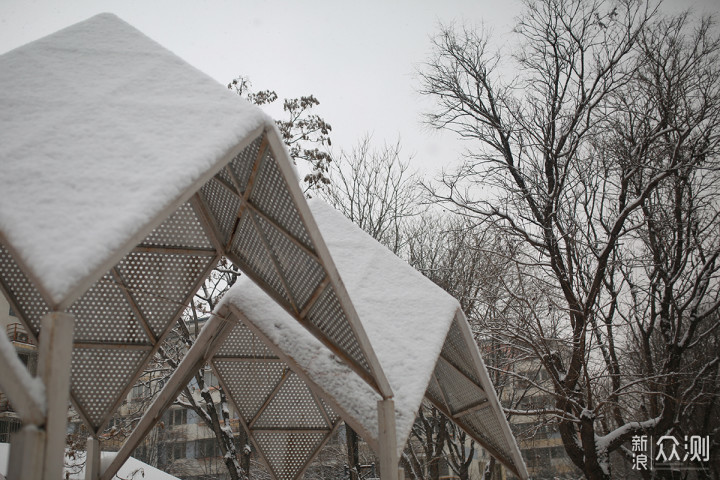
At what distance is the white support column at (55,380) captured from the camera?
2379 mm

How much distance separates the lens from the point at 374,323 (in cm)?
624

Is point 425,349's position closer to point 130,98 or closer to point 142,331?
point 142,331

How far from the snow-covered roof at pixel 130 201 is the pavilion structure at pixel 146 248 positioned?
12 millimetres

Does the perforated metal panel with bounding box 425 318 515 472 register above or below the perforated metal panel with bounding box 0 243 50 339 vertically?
below

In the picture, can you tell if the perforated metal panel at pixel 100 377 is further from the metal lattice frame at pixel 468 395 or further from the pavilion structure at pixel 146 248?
the metal lattice frame at pixel 468 395

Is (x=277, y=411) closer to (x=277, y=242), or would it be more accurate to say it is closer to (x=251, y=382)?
(x=251, y=382)

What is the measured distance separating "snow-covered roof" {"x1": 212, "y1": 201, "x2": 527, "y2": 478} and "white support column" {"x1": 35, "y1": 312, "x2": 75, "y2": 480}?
3.07m

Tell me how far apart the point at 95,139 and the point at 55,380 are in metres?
1.43

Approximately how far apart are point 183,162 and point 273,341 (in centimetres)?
349

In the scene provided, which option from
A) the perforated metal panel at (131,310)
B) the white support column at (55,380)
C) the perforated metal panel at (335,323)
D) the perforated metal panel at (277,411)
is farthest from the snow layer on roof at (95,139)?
the perforated metal panel at (277,411)

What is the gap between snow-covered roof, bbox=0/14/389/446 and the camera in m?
2.66

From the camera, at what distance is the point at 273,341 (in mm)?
6254

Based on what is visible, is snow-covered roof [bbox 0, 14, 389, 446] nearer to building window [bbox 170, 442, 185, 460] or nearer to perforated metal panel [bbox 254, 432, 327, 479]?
perforated metal panel [bbox 254, 432, 327, 479]

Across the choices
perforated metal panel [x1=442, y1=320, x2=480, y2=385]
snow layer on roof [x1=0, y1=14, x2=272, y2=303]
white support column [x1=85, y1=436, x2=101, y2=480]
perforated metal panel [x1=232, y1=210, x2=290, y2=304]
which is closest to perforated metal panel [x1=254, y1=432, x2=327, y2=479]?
perforated metal panel [x1=442, y1=320, x2=480, y2=385]
